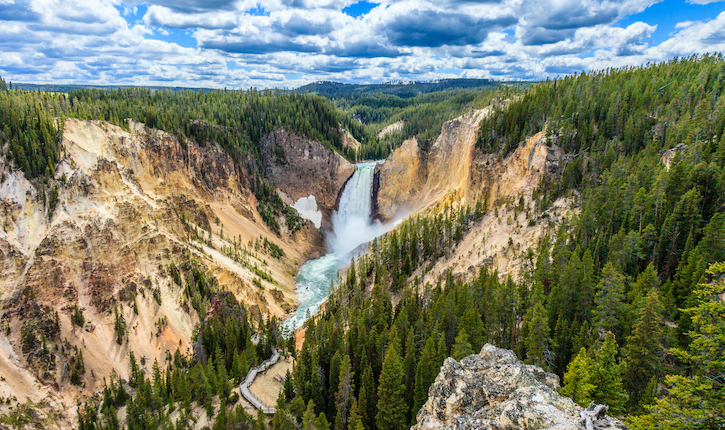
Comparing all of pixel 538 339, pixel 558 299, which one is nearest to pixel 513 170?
pixel 558 299

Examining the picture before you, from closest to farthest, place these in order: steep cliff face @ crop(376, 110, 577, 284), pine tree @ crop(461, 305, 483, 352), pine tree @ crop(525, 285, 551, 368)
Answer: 1. pine tree @ crop(525, 285, 551, 368)
2. pine tree @ crop(461, 305, 483, 352)
3. steep cliff face @ crop(376, 110, 577, 284)

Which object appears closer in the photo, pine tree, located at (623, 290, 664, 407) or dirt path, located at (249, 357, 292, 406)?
pine tree, located at (623, 290, 664, 407)

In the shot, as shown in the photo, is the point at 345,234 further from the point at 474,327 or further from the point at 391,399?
the point at 391,399

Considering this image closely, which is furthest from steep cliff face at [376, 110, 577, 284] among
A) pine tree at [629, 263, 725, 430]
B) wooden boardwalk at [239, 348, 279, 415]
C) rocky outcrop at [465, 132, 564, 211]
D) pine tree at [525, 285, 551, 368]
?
pine tree at [629, 263, 725, 430]

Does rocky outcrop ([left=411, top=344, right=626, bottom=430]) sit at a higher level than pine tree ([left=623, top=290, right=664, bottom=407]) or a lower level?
higher

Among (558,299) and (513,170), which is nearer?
(558,299)

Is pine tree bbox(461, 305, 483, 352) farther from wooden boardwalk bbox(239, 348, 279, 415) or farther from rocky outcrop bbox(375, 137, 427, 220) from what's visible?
rocky outcrop bbox(375, 137, 427, 220)

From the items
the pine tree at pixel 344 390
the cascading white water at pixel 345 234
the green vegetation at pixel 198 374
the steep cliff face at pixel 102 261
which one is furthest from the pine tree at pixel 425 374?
the cascading white water at pixel 345 234

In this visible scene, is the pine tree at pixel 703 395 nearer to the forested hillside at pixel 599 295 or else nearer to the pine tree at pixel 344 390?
the forested hillside at pixel 599 295
